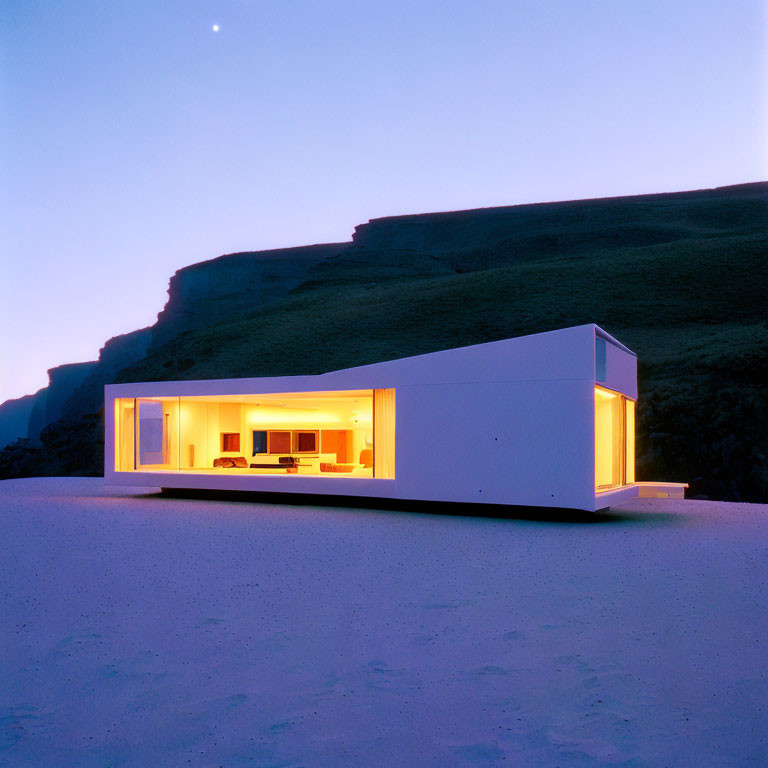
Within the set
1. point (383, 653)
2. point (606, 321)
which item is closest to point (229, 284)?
point (606, 321)

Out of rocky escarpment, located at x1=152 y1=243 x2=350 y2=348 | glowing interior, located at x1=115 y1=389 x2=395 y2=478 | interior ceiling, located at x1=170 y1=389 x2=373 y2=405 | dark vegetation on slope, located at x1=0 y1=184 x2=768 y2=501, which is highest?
rocky escarpment, located at x1=152 y1=243 x2=350 y2=348

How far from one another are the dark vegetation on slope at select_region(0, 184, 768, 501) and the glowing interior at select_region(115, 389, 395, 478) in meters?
12.2

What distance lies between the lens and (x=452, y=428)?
36.8 ft

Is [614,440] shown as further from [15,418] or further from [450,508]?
[15,418]

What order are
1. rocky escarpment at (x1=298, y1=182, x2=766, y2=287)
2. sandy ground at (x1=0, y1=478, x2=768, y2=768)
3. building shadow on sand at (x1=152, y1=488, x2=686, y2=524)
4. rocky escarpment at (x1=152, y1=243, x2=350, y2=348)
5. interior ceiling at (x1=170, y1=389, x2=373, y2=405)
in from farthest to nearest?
rocky escarpment at (x1=152, y1=243, x2=350, y2=348) < rocky escarpment at (x1=298, y1=182, x2=766, y2=287) < interior ceiling at (x1=170, y1=389, x2=373, y2=405) < building shadow on sand at (x1=152, y1=488, x2=686, y2=524) < sandy ground at (x1=0, y1=478, x2=768, y2=768)

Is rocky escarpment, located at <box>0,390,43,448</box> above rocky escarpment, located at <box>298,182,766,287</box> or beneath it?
beneath

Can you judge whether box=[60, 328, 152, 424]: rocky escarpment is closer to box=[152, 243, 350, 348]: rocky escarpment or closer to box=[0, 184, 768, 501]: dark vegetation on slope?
box=[152, 243, 350, 348]: rocky escarpment

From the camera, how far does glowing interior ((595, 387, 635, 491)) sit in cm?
1243

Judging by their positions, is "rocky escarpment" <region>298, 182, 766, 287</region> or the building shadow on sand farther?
"rocky escarpment" <region>298, 182, 766, 287</region>

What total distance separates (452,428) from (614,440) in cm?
345

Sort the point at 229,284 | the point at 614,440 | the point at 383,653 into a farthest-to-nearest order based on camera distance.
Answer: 1. the point at 229,284
2. the point at 614,440
3. the point at 383,653

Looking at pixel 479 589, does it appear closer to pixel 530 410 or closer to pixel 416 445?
pixel 530 410

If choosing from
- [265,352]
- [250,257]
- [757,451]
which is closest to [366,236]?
[250,257]

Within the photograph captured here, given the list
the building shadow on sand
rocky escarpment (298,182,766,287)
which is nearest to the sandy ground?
the building shadow on sand
